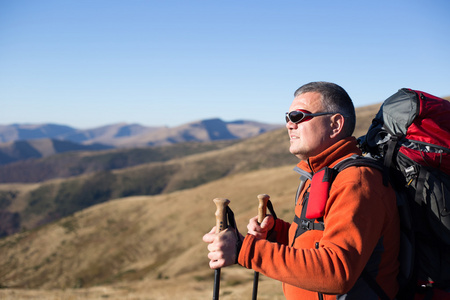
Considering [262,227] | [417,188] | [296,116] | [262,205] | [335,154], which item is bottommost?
[262,227]

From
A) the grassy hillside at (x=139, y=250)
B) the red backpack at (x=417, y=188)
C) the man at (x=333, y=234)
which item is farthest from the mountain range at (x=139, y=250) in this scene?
the man at (x=333, y=234)

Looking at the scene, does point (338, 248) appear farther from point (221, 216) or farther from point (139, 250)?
point (139, 250)

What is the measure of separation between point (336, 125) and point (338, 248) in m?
1.12

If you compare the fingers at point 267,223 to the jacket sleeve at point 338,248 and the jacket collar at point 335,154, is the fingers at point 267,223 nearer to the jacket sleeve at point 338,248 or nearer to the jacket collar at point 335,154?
the jacket collar at point 335,154

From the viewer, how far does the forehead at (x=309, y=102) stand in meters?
2.97

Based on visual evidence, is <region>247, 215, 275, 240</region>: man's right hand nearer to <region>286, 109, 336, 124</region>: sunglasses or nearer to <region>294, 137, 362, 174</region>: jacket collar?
<region>294, 137, 362, 174</region>: jacket collar

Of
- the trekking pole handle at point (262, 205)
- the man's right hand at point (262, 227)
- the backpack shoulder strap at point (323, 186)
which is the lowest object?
the man's right hand at point (262, 227)

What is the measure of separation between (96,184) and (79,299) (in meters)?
126

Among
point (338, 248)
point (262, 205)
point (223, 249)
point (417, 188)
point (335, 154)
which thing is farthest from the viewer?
point (262, 205)

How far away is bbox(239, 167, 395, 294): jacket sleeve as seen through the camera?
228 centimetres

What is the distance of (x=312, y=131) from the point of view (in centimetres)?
296

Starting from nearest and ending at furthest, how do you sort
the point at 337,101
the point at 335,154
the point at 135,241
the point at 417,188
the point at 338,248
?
1. the point at 338,248
2. the point at 417,188
3. the point at 335,154
4. the point at 337,101
5. the point at 135,241

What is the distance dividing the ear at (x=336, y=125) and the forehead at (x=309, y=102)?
0.14 metres

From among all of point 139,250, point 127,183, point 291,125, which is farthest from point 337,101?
point 127,183
